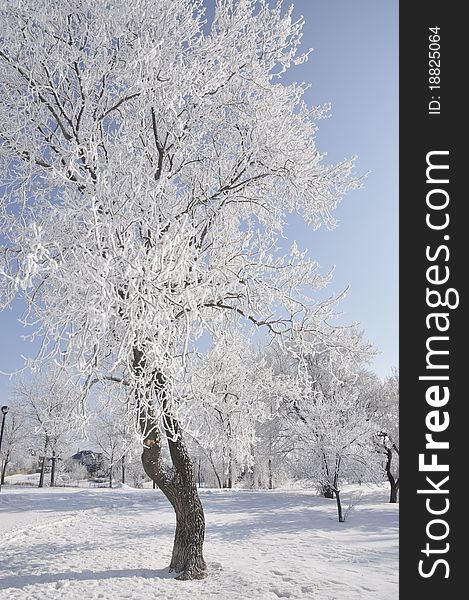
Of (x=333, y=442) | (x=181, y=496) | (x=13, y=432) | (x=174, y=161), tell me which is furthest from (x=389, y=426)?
(x=13, y=432)

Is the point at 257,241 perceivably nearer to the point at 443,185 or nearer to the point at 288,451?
the point at 443,185

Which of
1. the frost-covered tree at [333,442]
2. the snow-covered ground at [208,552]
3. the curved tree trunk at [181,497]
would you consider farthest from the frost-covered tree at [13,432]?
the curved tree trunk at [181,497]

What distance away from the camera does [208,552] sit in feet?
31.0

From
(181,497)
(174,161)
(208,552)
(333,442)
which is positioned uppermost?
(174,161)

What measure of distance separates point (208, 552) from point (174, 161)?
7298mm

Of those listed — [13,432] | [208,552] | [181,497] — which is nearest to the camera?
[181,497]

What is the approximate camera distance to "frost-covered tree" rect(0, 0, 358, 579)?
5207 mm

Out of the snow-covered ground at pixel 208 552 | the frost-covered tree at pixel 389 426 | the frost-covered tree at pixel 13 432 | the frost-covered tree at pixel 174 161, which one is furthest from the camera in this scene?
the frost-covered tree at pixel 13 432

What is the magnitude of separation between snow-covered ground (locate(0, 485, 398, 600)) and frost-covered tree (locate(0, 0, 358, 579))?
0.91 meters

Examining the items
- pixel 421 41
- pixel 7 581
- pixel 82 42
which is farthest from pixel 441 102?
pixel 7 581

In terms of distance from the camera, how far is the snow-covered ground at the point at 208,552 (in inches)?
249

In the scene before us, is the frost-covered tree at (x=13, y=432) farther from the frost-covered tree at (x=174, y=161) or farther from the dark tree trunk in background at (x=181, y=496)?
the frost-covered tree at (x=174, y=161)

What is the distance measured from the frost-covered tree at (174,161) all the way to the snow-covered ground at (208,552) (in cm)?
91

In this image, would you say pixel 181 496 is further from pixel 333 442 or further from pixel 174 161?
pixel 333 442
